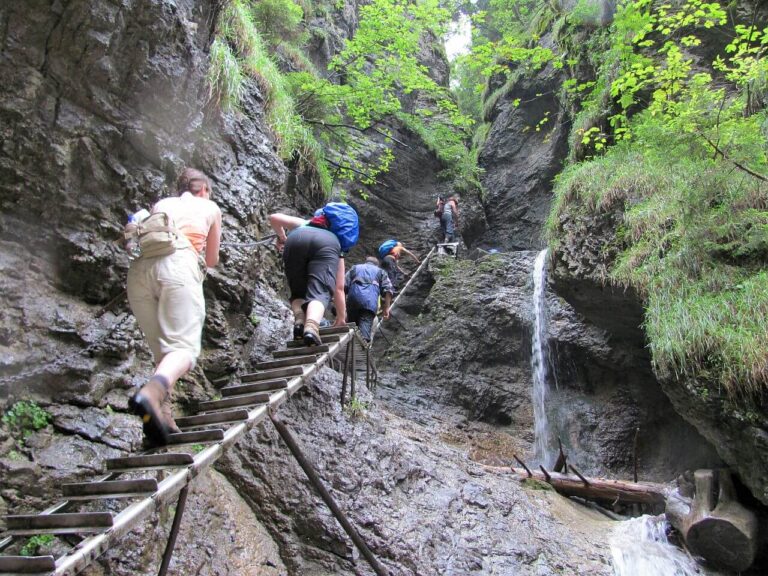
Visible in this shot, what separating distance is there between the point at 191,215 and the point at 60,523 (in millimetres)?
1918

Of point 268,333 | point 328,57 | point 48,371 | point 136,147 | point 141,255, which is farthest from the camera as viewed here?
point 328,57

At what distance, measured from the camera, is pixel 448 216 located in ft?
48.0

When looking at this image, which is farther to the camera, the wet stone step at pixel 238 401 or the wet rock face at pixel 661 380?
the wet rock face at pixel 661 380

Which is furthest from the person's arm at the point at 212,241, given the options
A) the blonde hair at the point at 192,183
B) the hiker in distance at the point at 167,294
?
the hiker in distance at the point at 167,294

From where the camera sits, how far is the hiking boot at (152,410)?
2842 mm

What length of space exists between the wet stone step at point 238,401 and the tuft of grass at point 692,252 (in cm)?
471

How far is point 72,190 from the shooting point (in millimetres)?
4234

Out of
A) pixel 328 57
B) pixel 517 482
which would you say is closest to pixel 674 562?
pixel 517 482

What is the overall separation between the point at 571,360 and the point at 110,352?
28.1 ft

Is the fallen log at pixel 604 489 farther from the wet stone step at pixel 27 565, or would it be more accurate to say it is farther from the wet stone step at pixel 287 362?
the wet stone step at pixel 27 565

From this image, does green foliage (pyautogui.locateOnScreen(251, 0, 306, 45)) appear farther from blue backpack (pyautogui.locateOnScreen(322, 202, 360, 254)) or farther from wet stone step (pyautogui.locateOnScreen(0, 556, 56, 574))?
wet stone step (pyautogui.locateOnScreen(0, 556, 56, 574))

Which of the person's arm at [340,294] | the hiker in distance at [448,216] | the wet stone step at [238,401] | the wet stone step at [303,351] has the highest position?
the hiker in distance at [448,216]

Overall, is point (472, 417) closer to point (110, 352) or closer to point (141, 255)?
point (110, 352)

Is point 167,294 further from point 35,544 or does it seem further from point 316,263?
point 316,263
